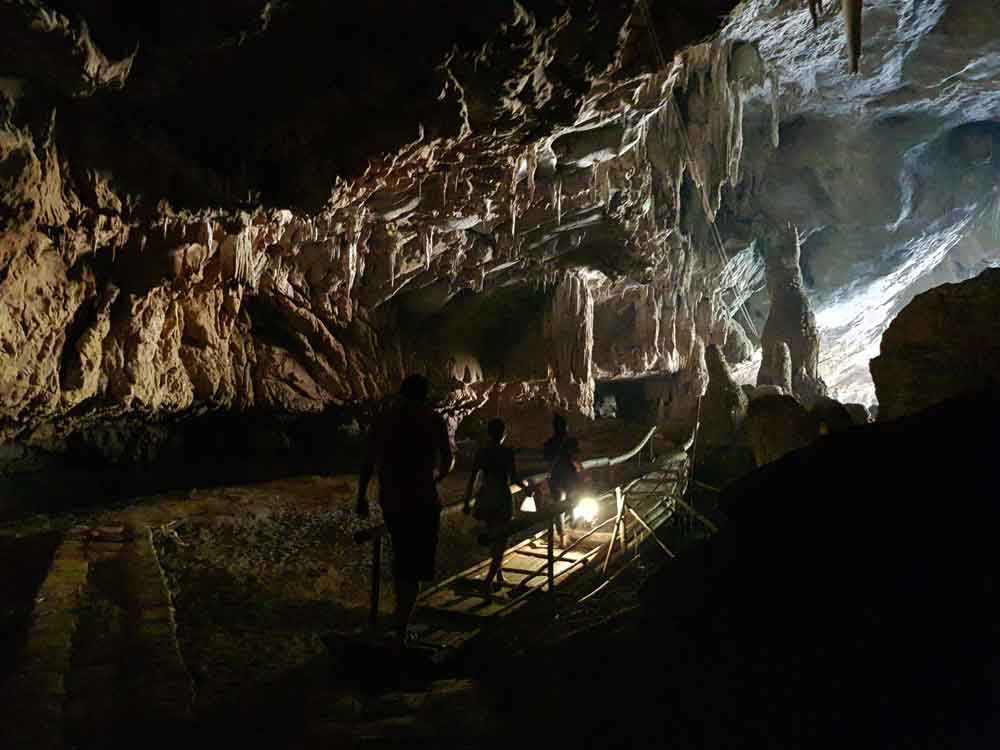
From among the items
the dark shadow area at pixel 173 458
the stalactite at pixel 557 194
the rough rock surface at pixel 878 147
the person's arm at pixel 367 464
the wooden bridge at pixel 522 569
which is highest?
the rough rock surface at pixel 878 147

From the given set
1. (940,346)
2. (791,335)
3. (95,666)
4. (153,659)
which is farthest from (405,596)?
(791,335)

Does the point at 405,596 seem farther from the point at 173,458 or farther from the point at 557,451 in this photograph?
the point at 173,458

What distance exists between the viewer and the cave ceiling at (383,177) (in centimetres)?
574

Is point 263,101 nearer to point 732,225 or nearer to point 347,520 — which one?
point 347,520

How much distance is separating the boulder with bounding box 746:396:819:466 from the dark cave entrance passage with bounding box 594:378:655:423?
1180 cm

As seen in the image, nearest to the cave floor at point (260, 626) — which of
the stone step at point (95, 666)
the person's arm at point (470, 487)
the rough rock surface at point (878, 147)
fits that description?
the stone step at point (95, 666)

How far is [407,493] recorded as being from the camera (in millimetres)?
3799

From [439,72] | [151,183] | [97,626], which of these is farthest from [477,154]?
[97,626]

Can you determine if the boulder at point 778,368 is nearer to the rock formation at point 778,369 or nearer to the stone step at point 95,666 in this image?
the rock formation at point 778,369

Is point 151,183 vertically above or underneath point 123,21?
underneath

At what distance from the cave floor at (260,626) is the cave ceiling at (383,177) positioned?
2259mm

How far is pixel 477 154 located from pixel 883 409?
17.8ft

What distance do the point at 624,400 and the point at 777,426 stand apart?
1346 centimetres

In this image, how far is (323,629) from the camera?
5.05 metres
